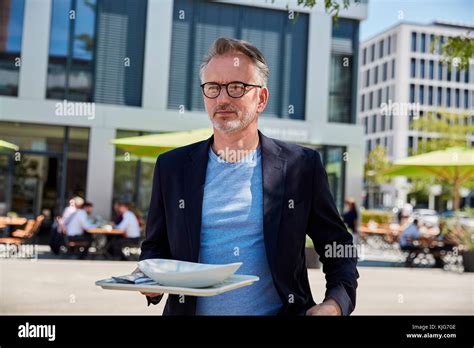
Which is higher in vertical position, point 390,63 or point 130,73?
point 390,63

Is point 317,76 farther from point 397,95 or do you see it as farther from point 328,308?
point 397,95

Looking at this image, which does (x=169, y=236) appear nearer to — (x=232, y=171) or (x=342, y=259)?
(x=232, y=171)

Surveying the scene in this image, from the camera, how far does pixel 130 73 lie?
443cm

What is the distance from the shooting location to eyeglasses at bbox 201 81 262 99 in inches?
65.2

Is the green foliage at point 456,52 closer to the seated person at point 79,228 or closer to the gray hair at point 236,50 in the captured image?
Answer: the gray hair at point 236,50

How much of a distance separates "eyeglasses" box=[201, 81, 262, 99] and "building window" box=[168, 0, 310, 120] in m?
1.63

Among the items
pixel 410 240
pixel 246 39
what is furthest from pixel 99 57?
pixel 410 240

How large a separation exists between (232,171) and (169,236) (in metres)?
0.26

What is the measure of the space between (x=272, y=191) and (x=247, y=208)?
0.28 ft

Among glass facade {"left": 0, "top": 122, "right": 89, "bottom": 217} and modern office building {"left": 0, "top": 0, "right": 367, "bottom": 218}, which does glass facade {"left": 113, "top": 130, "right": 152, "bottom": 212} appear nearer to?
modern office building {"left": 0, "top": 0, "right": 367, "bottom": 218}

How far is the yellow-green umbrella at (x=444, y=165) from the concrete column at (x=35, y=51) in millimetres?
6589

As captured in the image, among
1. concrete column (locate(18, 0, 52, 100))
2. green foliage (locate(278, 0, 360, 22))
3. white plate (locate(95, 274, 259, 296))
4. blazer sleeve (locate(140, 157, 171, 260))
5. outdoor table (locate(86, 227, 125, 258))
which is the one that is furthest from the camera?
outdoor table (locate(86, 227, 125, 258))

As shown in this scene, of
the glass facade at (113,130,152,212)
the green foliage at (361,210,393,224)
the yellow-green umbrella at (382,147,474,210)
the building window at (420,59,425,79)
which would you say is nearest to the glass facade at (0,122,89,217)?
Result: the glass facade at (113,130,152,212)
